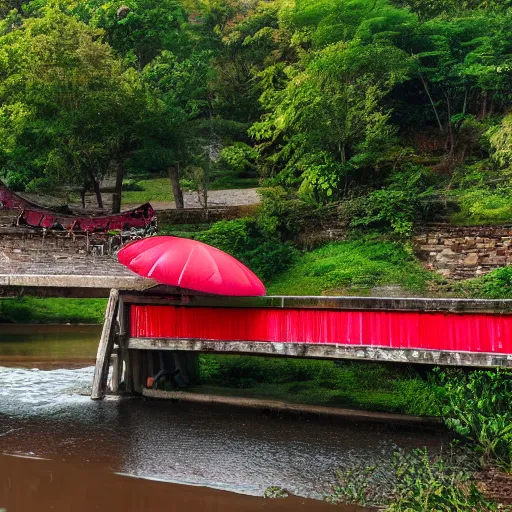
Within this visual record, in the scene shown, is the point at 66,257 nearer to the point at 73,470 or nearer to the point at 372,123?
the point at 73,470

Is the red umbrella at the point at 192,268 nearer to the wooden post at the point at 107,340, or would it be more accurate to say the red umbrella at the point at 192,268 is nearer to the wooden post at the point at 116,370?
the wooden post at the point at 107,340

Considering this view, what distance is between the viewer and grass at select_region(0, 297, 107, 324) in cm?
2836

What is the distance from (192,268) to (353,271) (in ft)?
41.4

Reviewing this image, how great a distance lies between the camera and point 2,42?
31.7 m

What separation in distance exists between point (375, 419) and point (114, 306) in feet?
18.2

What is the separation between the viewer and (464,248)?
25.6 m

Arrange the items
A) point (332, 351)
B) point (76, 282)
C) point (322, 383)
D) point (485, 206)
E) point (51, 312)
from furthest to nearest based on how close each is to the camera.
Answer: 1. point (51, 312)
2. point (485, 206)
3. point (322, 383)
4. point (76, 282)
5. point (332, 351)

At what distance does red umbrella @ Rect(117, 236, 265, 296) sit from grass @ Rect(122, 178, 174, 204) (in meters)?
25.6

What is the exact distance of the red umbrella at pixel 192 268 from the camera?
13055 mm

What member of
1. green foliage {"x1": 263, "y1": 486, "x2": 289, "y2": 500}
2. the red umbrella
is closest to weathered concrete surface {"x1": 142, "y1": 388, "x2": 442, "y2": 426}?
the red umbrella

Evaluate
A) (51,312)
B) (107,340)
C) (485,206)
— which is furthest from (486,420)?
(51,312)

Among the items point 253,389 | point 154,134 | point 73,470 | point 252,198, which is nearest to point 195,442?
point 73,470

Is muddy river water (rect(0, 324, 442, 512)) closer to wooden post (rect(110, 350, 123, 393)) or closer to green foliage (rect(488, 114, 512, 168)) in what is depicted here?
wooden post (rect(110, 350, 123, 393))

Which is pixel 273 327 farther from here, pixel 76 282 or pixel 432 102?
pixel 432 102
